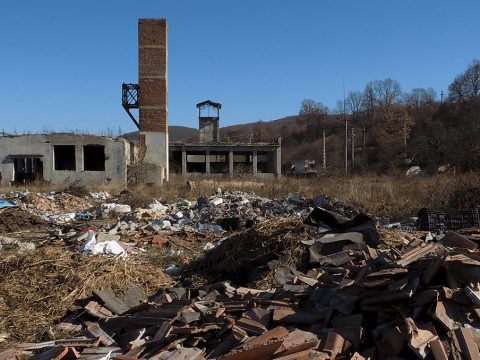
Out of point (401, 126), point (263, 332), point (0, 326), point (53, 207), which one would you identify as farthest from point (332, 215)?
point (401, 126)

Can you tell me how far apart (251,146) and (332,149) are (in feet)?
122

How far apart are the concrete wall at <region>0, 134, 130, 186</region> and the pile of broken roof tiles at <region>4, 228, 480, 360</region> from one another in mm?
26015

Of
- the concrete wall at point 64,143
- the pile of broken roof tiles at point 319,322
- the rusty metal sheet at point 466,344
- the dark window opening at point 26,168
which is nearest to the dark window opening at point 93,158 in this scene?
the concrete wall at point 64,143

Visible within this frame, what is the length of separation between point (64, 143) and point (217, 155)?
A: 21.2 m

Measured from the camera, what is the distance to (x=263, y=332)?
12.8 ft

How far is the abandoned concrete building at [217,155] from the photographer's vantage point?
4703 centimetres

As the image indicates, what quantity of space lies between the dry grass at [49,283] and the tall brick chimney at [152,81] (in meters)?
26.4

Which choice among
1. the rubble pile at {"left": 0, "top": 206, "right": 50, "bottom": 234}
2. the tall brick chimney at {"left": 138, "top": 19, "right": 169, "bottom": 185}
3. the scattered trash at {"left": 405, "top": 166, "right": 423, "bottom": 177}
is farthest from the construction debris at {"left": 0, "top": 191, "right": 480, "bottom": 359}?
the scattered trash at {"left": 405, "top": 166, "right": 423, "bottom": 177}

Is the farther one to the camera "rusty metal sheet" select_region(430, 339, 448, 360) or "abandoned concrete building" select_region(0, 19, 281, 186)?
"abandoned concrete building" select_region(0, 19, 281, 186)

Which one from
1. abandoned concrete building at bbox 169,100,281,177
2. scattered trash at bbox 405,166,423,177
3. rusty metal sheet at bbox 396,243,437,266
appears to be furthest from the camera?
abandoned concrete building at bbox 169,100,281,177

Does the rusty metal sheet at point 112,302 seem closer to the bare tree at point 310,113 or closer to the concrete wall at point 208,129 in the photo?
the concrete wall at point 208,129

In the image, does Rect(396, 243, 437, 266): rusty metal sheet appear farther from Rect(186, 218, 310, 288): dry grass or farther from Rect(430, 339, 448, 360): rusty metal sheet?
Rect(186, 218, 310, 288): dry grass

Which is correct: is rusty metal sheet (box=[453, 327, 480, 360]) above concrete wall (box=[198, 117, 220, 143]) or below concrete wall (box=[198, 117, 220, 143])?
below

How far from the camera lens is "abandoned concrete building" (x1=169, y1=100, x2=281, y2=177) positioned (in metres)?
47.0
